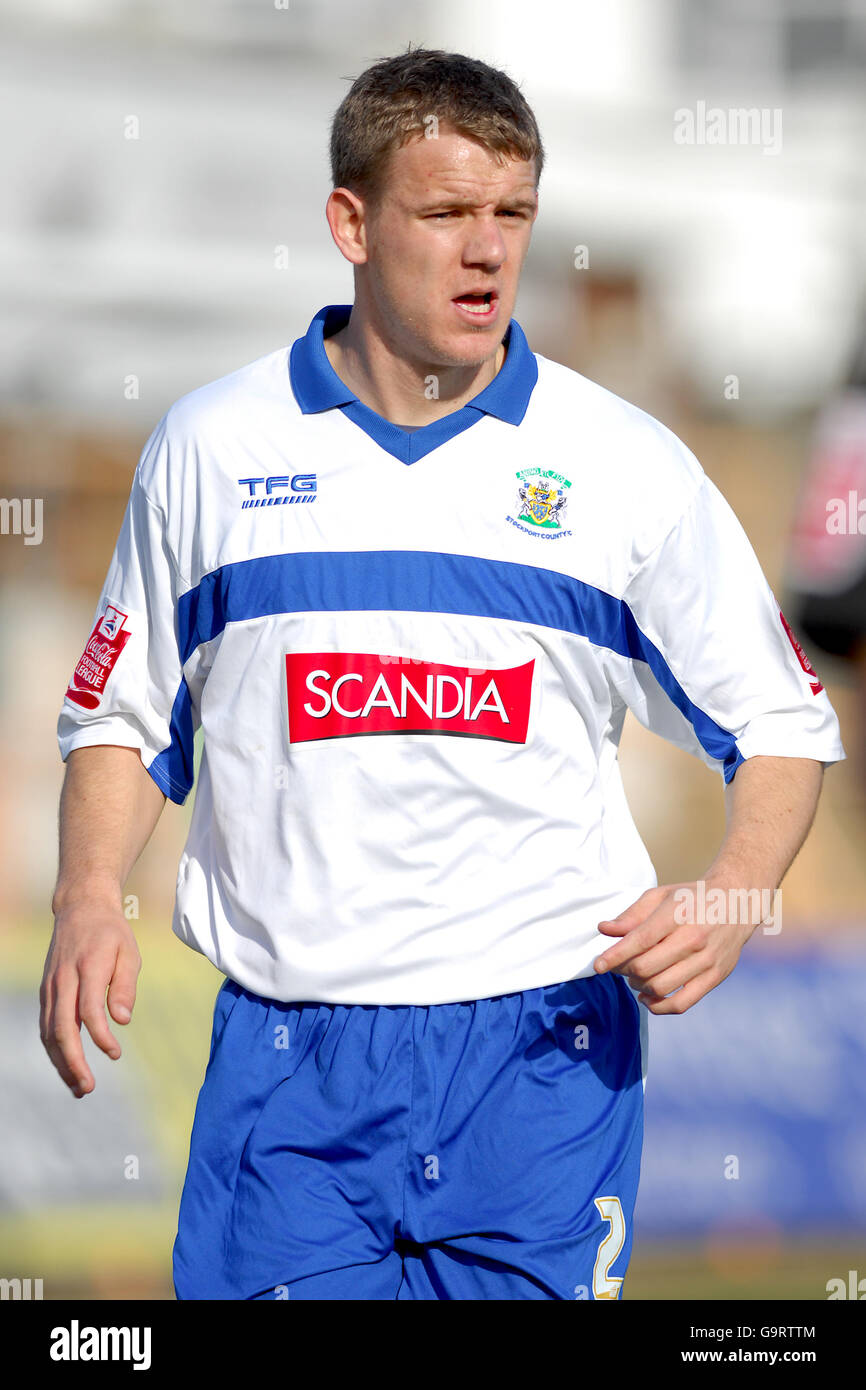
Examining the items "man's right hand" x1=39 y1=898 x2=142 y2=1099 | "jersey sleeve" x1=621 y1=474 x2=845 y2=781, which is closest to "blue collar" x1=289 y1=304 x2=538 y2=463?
"jersey sleeve" x1=621 y1=474 x2=845 y2=781

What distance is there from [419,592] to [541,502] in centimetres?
21

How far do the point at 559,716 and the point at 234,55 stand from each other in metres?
4.78

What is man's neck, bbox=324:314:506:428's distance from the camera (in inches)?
81.7

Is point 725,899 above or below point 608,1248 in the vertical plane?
above

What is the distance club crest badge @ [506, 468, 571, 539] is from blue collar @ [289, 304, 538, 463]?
0.08 metres

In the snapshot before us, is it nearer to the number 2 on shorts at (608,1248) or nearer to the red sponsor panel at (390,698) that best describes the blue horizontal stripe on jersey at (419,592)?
the red sponsor panel at (390,698)

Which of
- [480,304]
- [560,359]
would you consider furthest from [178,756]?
[560,359]

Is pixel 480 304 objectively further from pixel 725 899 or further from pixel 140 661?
pixel 725 899

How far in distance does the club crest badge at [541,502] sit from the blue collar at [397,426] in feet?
0.28

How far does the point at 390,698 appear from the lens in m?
1.94

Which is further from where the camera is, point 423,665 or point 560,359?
point 560,359

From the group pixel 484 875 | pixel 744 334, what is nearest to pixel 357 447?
pixel 484 875

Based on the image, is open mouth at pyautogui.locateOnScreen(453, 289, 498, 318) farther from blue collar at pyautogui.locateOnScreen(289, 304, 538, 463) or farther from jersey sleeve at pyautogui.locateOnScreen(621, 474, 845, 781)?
jersey sleeve at pyautogui.locateOnScreen(621, 474, 845, 781)

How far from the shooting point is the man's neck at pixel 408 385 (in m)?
2.08
